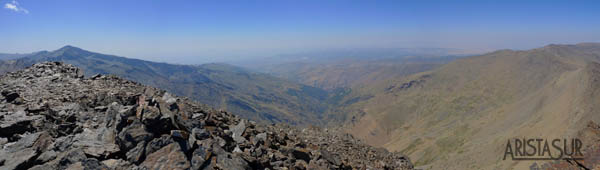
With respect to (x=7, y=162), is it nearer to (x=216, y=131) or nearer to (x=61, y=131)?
(x=61, y=131)

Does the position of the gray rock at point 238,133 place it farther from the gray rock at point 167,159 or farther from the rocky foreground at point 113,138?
the gray rock at point 167,159

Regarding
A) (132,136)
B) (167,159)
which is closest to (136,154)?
(132,136)

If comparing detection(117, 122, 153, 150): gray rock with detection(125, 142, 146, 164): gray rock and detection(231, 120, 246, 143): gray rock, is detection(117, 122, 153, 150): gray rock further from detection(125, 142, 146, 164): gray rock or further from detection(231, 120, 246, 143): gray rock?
detection(231, 120, 246, 143): gray rock

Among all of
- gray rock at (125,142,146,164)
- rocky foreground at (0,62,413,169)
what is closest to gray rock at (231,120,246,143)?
rocky foreground at (0,62,413,169)

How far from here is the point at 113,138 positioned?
30.5ft

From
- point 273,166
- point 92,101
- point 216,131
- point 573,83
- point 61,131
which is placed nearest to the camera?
point 61,131

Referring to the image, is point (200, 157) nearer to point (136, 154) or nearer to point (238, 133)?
point (136, 154)

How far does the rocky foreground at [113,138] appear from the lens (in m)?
8.05

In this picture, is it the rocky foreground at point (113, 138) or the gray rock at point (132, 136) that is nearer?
the rocky foreground at point (113, 138)

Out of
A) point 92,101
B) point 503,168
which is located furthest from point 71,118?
point 503,168

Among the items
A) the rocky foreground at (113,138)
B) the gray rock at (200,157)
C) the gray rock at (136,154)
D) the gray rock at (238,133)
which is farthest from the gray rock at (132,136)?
the gray rock at (238,133)

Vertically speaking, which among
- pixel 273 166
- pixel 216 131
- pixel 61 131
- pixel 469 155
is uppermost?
pixel 61 131

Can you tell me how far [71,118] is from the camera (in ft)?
37.5

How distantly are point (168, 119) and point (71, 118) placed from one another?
5640 millimetres
